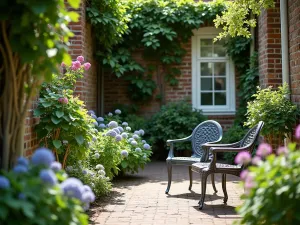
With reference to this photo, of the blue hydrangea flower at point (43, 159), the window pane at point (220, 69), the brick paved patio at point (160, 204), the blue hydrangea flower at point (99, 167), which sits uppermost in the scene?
the window pane at point (220, 69)

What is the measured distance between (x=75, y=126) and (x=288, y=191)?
2967 mm

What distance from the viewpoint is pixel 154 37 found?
9.80 metres

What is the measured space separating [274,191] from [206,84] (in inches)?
319

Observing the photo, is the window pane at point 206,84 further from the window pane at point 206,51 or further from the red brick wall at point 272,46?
the red brick wall at point 272,46

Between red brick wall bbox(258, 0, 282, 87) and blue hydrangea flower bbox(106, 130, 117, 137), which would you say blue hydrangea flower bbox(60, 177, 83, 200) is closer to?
blue hydrangea flower bbox(106, 130, 117, 137)

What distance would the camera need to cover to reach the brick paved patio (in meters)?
4.76

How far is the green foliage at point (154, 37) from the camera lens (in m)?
9.80

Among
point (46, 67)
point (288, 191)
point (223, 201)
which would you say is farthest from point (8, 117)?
point (223, 201)

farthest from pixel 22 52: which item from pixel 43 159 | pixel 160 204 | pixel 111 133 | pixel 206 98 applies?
pixel 206 98

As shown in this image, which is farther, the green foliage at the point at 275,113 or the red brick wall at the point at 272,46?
the red brick wall at the point at 272,46

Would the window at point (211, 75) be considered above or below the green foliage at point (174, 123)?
above

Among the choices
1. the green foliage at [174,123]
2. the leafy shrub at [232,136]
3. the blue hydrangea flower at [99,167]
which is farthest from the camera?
the green foliage at [174,123]

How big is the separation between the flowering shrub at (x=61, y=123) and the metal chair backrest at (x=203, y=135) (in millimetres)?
1821

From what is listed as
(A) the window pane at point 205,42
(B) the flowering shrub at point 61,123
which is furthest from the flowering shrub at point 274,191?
(A) the window pane at point 205,42
